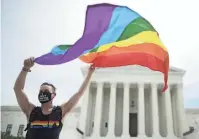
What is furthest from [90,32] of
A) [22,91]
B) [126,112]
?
[126,112]

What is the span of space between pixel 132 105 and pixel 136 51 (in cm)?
2734

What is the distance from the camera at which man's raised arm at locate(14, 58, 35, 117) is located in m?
3.40

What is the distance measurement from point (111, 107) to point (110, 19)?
81.0ft

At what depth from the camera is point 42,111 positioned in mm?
3322

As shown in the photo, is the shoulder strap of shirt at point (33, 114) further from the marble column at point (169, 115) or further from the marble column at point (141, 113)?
the marble column at point (169, 115)

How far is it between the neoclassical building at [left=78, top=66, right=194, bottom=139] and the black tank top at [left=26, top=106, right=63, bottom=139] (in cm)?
2622

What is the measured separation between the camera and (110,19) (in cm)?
617

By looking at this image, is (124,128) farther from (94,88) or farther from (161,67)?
(161,67)

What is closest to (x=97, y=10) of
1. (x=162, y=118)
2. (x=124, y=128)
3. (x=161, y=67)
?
(x=161, y=67)

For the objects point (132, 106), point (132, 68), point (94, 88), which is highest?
point (132, 68)

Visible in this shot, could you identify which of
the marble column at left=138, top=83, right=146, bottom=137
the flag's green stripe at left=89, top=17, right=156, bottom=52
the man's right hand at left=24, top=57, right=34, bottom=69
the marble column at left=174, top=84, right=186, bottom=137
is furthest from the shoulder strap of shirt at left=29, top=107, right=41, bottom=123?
the marble column at left=174, top=84, right=186, bottom=137

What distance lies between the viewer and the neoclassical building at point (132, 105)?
2958cm

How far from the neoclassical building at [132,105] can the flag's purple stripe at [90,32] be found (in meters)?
24.0

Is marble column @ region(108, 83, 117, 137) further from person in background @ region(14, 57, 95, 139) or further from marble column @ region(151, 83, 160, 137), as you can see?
person in background @ region(14, 57, 95, 139)
